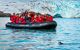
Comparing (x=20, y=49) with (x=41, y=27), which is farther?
(x=41, y=27)

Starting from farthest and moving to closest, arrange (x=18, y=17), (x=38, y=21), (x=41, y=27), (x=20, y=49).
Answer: (x=18, y=17) → (x=38, y=21) → (x=41, y=27) → (x=20, y=49)

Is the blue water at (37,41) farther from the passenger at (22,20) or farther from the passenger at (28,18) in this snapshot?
the passenger at (28,18)

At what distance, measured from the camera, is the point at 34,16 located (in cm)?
8638

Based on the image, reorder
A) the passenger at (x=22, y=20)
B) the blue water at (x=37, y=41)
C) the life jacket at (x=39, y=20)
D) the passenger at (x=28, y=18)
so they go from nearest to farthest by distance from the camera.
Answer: the blue water at (x=37, y=41)
the life jacket at (x=39, y=20)
the passenger at (x=28, y=18)
the passenger at (x=22, y=20)

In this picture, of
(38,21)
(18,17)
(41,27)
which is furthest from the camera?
(18,17)

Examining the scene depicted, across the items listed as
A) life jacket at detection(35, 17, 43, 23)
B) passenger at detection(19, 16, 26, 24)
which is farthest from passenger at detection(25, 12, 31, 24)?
life jacket at detection(35, 17, 43, 23)

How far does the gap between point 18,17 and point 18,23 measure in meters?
6.68

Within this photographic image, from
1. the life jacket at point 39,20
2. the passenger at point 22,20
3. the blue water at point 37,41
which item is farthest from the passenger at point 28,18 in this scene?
the blue water at point 37,41

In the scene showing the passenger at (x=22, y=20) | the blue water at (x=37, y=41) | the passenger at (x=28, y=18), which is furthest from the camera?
the passenger at (x=22, y=20)

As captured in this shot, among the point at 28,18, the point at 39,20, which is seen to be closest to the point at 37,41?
the point at 39,20

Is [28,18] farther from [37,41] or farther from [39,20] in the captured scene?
[37,41]

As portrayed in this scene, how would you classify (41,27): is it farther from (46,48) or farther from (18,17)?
(46,48)

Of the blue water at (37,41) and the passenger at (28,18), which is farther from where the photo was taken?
the passenger at (28,18)

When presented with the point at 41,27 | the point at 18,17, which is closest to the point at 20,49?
the point at 41,27
